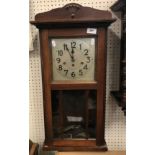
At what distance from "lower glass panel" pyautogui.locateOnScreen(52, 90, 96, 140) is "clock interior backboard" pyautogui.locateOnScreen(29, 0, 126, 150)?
23 cm

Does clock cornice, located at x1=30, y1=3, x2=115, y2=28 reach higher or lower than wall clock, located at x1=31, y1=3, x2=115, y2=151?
higher

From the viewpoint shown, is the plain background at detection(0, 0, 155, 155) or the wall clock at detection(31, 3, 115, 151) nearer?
the plain background at detection(0, 0, 155, 155)

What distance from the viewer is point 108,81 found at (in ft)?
3.76

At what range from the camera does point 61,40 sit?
0.90 meters

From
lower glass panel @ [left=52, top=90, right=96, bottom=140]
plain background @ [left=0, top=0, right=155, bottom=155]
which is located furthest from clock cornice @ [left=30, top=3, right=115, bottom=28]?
lower glass panel @ [left=52, top=90, right=96, bottom=140]

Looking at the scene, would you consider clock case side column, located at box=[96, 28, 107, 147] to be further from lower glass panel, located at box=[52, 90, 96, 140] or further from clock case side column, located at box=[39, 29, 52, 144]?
clock case side column, located at box=[39, 29, 52, 144]

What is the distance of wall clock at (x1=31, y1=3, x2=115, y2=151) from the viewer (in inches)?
34.1
